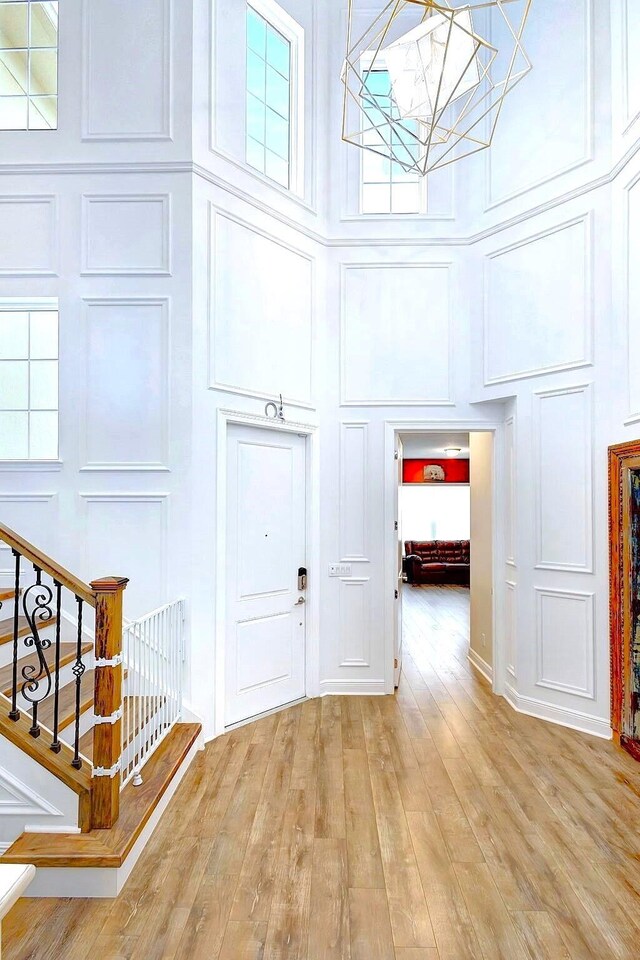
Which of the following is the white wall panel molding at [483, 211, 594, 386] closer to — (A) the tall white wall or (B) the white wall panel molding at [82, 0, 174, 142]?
(A) the tall white wall

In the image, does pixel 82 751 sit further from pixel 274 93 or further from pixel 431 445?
pixel 431 445

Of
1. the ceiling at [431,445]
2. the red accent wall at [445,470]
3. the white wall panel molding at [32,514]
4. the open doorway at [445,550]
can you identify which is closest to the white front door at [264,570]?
the open doorway at [445,550]

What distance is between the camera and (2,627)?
3.23 meters

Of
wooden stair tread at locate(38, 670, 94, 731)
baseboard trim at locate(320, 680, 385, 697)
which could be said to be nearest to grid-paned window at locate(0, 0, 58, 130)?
wooden stair tread at locate(38, 670, 94, 731)

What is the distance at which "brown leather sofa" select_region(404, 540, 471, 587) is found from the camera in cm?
1197

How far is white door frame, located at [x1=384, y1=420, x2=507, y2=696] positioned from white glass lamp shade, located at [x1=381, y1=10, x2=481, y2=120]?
8.61ft

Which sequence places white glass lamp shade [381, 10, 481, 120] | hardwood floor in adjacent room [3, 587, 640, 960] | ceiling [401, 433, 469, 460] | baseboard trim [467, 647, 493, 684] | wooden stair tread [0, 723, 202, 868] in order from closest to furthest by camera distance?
hardwood floor in adjacent room [3, 587, 640, 960] < wooden stair tread [0, 723, 202, 868] < white glass lamp shade [381, 10, 481, 120] < baseboard trim [467, 647, 493, 684] < ceiling [401, 433, 469, 460]

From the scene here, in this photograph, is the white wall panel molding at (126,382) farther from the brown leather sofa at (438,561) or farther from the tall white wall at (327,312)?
the brown leather sofa at (438,561)

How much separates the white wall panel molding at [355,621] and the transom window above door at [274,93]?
11.0 ft

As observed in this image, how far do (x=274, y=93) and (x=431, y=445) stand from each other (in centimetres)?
732

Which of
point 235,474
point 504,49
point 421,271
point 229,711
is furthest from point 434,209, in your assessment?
point 229,711

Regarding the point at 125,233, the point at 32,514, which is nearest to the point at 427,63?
the point at 125,233

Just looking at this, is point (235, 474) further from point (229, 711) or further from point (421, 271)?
point (421, 271)

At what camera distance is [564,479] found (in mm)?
4340
